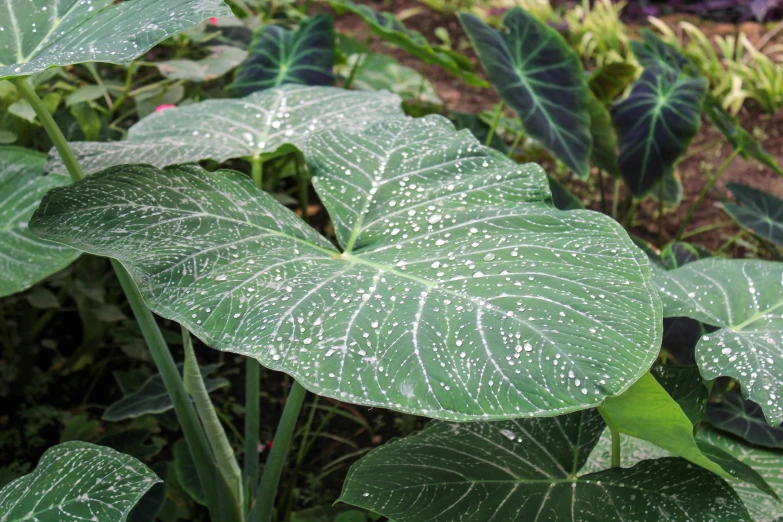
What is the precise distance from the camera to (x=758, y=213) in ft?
6.80

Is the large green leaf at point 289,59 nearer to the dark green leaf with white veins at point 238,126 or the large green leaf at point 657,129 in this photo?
the dark green leaf with white veins at point 238,126

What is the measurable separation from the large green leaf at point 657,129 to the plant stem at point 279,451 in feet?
4.75

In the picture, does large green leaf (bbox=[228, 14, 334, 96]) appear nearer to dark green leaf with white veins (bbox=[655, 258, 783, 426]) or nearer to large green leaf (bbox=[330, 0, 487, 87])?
large green leaf (bbox=[330, 0, 487, 87])

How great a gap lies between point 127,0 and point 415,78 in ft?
5.60

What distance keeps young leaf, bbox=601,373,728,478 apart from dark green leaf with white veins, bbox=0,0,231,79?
73 centimetres

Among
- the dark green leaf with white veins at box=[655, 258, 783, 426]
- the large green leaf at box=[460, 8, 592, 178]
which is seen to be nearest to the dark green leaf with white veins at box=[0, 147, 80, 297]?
the dark green leaf with white veins at box=[655, 258, 783, 426]

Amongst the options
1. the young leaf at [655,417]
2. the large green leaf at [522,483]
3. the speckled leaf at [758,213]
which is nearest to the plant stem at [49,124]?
the large green leaf at [522,483]

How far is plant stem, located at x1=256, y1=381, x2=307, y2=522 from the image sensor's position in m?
1.03

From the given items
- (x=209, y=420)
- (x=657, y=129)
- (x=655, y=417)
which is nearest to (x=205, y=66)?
(x=209, y=420)

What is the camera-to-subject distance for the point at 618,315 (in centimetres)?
83

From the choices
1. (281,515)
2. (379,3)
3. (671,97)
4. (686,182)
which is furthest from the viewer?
(379,3)

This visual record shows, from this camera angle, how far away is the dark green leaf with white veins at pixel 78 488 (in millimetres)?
851

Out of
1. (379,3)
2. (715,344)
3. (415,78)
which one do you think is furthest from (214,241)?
(379,3)

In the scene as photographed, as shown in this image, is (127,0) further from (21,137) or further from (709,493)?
(709,493)
